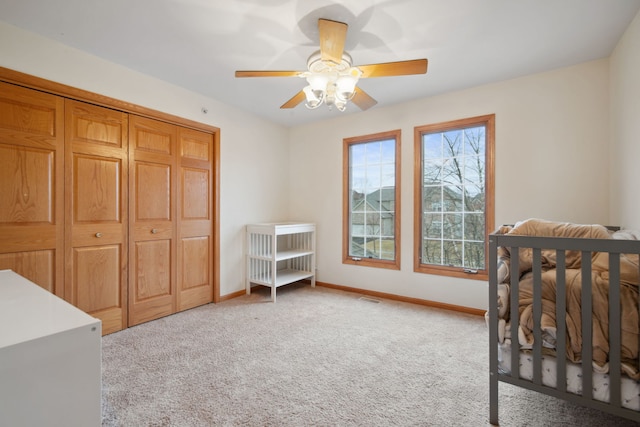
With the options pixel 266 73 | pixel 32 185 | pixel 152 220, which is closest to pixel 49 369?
pixel 266 73

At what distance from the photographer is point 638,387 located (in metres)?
1.16

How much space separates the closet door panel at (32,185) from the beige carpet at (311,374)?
813 millimetres

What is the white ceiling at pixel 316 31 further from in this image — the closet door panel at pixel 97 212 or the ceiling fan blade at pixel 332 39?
the closet door panel at pixel 97 212

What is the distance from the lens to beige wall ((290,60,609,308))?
241 centimetres

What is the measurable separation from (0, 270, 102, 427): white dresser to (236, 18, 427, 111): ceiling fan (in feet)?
Answer: 5.35

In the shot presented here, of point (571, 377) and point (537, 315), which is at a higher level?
point (537, 315)

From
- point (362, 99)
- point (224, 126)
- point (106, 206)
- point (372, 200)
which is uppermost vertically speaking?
point (224, 126)

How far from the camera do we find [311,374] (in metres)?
1.86

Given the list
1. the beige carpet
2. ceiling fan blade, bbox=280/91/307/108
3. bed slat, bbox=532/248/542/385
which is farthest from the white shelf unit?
bed slat, bbox=532/248/542/385

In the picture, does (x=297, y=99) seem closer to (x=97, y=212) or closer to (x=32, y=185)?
(x=97, y=212)

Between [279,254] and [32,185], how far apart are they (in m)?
2.34

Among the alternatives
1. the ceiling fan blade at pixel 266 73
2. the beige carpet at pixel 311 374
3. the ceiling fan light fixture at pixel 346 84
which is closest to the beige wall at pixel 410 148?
the beige carpet at pixel 311 374

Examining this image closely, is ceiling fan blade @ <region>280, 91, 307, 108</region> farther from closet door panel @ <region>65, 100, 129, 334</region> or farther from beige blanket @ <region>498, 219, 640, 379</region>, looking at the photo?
beige blanket @ <region>498, 219, 640, 379</region>

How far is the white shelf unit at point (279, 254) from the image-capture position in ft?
11.2
